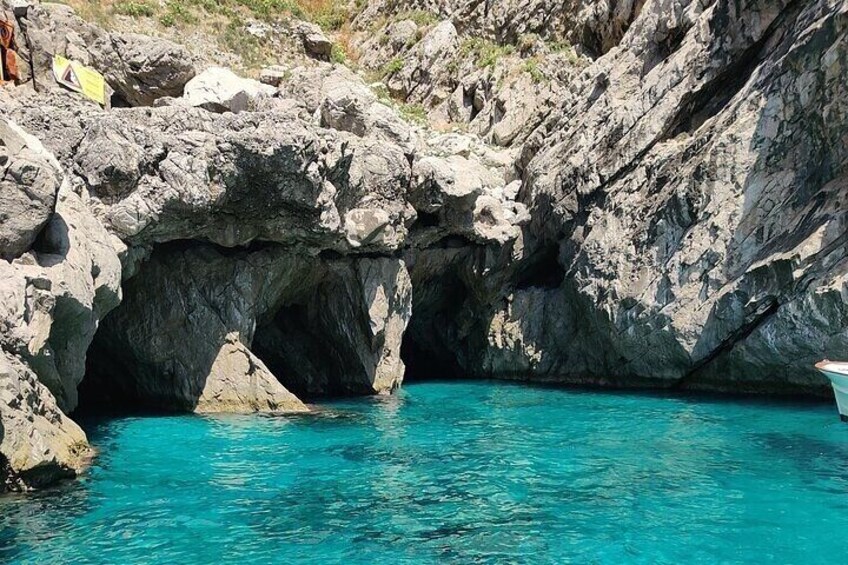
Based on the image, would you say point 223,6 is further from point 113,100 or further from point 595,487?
point 595,487

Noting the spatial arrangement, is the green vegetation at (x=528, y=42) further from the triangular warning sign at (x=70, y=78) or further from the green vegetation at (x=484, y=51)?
the triangular warning sign at (x=70, y=78)

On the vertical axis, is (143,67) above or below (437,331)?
above

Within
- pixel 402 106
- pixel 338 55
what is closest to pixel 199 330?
pixel 402 106

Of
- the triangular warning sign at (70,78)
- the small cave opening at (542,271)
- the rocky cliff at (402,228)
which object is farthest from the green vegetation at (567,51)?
the triangular warning sign at (70,78)

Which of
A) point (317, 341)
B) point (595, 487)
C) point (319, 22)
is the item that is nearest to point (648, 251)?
point (317, 341)

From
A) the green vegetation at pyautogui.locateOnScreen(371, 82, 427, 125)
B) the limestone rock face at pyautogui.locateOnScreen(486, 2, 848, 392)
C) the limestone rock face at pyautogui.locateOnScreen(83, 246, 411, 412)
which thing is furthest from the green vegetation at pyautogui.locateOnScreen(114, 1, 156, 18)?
the limestone rock face at pyautogui.locateOnScreen(486, 2, 848, 392)

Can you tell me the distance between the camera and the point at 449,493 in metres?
14.1

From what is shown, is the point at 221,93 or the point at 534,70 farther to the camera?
the point at 534,70

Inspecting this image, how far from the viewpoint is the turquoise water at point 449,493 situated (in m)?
11.1

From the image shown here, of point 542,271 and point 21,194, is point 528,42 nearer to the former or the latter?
point 542,271

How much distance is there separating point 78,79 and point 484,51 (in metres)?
26.9

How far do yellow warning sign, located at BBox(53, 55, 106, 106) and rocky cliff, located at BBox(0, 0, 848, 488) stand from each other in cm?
126

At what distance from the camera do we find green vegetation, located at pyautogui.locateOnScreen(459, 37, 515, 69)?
45.0 meters

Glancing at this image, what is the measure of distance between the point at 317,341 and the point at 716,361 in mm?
15359
